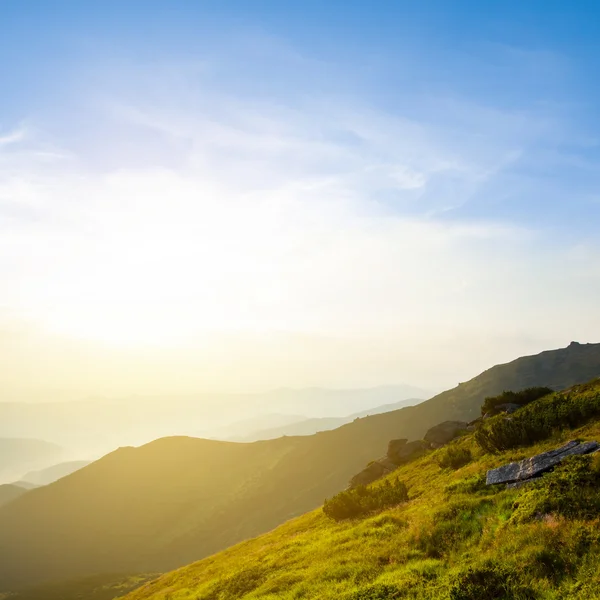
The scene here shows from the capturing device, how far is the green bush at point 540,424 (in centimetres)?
2333

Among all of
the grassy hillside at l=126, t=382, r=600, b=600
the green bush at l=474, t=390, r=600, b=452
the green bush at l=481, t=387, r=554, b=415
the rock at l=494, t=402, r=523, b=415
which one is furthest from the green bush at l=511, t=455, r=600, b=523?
the green bush at l=481, t=387, r=554, b=415

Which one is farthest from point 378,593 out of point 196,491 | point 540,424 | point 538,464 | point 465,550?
point 196,491

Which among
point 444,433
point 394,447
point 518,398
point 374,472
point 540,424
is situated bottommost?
point 374,472

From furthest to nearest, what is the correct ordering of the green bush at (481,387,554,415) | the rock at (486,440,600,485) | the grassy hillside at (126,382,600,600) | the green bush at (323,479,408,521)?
the green bush at (481,387,554,415) → the green bush at (323,479,408,521) → the rock at (486,440,600,485) → the grassy hillside at (126,382,600,600)

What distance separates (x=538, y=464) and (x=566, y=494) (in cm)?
382

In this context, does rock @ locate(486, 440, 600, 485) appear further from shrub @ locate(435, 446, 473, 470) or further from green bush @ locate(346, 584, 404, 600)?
shrub @ locate(435, 446, 473, 470)

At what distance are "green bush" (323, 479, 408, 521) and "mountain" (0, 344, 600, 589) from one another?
324 feet

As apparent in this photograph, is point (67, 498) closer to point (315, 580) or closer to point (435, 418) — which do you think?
point (435, 418)

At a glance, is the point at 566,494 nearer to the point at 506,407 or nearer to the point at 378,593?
the point at 378,593

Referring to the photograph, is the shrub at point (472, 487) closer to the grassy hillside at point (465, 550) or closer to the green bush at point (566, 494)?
the grassy hillside at point (465, 550)

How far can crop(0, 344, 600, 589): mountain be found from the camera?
124m

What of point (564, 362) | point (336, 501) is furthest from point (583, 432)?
point (564, 362)

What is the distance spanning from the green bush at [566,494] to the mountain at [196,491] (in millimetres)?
113664

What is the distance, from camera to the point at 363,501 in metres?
25.0
